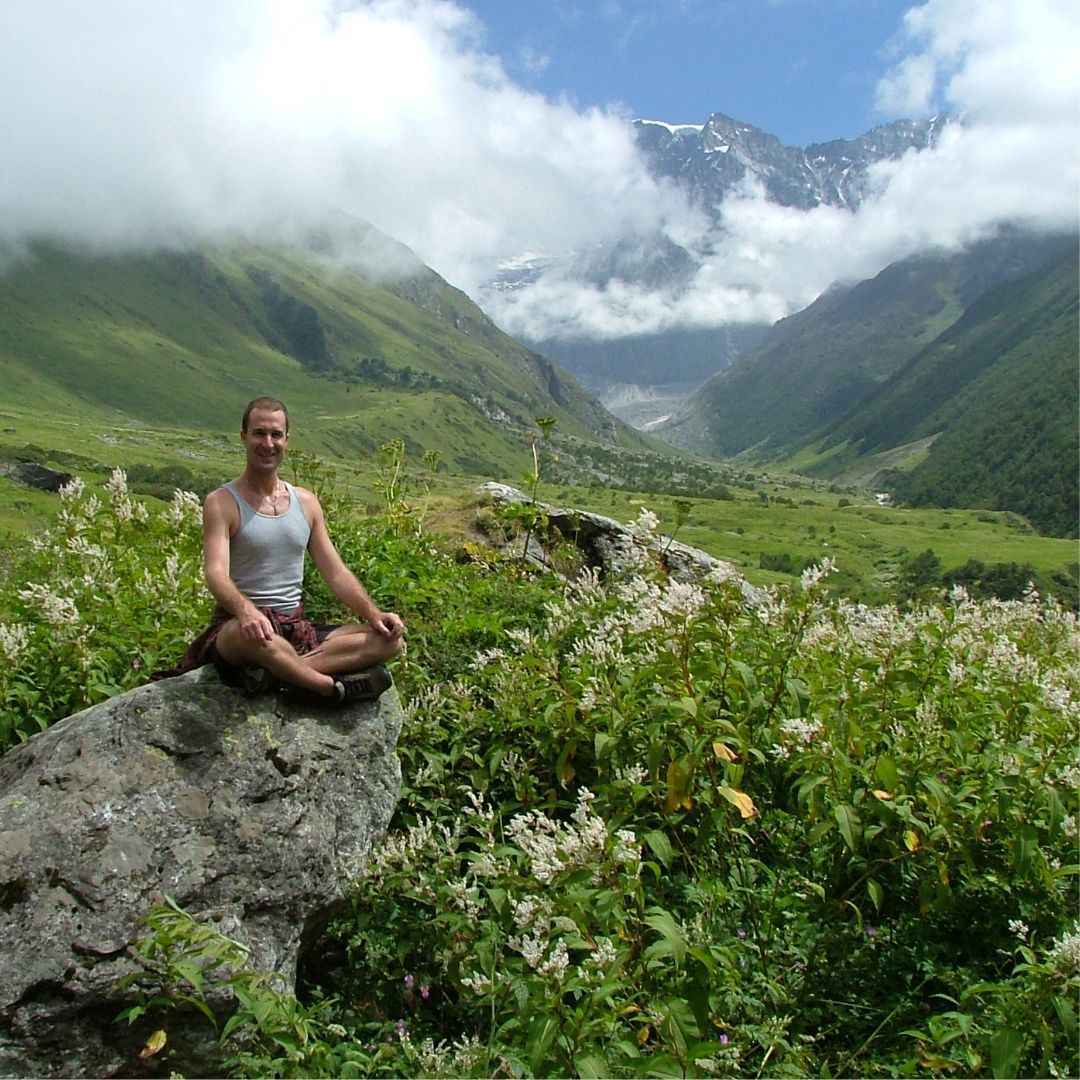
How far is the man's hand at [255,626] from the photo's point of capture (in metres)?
6.39

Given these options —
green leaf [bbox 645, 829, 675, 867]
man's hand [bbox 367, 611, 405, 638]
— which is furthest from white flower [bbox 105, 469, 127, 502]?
green leaf [bbox 645, 829, 675, 867]

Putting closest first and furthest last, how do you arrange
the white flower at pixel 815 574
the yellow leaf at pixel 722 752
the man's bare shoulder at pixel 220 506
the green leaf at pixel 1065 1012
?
the green leaf at pixel 1065 1012 → the yellow leaf at pixel 722 752 → the white flower at pixel 815 574 → the man's bare shoulder at pixel 220 506

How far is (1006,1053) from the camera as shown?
420 centimetres

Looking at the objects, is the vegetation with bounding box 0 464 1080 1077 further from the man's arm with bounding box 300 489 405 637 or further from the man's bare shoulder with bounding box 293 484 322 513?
the man's bare shoulder with bounding box 293 484 322 513

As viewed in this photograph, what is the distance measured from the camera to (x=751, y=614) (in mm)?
7844

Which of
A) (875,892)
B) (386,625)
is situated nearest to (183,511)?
(386,625)

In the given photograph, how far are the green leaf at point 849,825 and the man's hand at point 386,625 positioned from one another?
3.72 m

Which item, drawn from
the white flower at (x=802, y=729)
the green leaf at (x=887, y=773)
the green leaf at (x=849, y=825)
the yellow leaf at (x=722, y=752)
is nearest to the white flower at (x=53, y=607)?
the yellow leaf at (x=722, y=752)

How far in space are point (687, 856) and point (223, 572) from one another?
4.36 meters

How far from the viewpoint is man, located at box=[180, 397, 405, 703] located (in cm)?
682

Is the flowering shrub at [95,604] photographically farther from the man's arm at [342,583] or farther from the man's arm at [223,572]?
the man's arm at [342,583]

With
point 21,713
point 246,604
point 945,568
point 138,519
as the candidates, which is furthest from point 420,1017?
point 945,568

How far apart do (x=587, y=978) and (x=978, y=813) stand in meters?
3.19

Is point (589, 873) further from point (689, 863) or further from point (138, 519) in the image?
point (138, 519)
